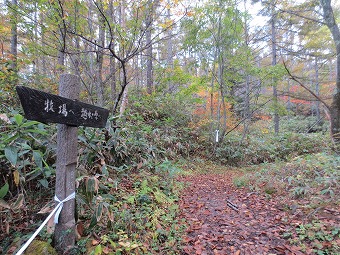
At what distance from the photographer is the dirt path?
8.19ft

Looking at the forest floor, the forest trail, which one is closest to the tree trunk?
the forest floor

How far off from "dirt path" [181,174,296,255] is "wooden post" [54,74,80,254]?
56.0 inches

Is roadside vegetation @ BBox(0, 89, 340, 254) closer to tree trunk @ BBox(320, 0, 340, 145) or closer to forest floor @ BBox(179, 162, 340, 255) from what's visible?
forest floor @ BBox(179, 162, 340, 255)

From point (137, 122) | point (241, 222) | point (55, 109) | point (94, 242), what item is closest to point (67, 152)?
point (55, 109)

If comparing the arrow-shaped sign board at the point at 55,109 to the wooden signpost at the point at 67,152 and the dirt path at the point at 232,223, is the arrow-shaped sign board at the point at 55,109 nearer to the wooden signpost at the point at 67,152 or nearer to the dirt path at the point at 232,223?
the wooden signpost at the point at 67,152

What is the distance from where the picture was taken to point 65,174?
6.32ft

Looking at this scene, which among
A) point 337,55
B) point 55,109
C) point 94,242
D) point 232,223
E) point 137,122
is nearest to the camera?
point 55,109

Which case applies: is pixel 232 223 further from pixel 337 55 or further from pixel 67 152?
pixel 337 55

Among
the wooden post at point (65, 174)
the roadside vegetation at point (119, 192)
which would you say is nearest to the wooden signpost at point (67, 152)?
the wooden post at point (65, 174)

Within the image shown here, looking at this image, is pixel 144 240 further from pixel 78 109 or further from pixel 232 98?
pixel 232 98

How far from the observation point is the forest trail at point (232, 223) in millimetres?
2488

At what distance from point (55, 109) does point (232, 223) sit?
3.01 meters

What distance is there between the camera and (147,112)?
830cm

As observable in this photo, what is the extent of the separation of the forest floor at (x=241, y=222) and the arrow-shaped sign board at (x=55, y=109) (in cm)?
199
